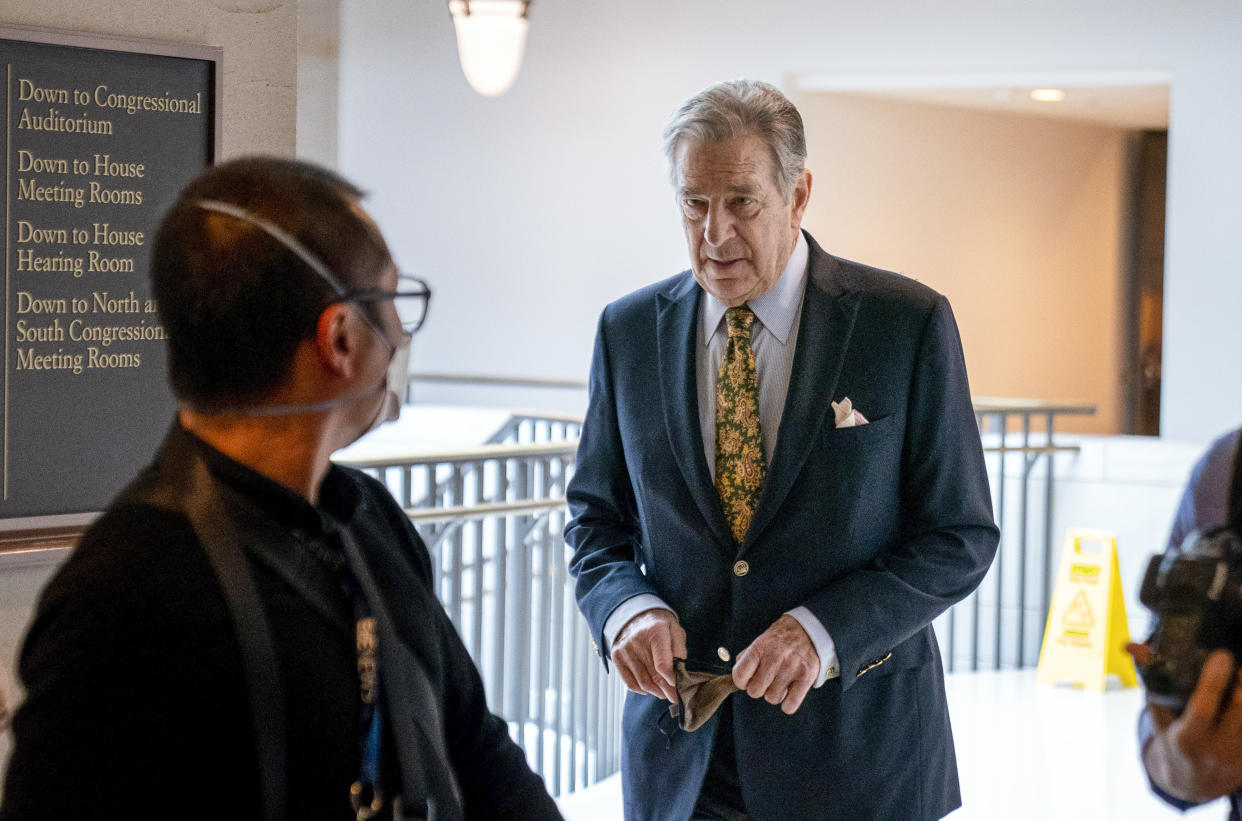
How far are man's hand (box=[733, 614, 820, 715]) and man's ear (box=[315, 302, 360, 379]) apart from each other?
841mm

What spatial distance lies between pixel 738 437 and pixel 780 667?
38 cm

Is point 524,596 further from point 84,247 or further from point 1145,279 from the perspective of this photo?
point 1145,279

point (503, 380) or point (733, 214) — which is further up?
point (733, 214)

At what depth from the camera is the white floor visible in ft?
14.9

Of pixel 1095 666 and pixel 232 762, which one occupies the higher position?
pixel 232 762

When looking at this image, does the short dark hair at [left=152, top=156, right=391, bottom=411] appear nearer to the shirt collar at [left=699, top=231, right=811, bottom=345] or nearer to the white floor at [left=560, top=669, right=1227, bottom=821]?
the shirt collar at [left=699, top=231, right=811, bottom=345]

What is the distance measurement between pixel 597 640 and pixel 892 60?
269 inches

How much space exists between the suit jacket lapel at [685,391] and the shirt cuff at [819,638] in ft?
0.60

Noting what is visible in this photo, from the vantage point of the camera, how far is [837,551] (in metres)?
1.95

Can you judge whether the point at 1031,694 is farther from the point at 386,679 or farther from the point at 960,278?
the point at 386,679

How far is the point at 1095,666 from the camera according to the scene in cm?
597

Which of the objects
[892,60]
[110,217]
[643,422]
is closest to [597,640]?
[643,422]

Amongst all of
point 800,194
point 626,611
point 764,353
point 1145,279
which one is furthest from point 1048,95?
point 626,611

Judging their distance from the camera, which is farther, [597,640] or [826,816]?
[597,640]
